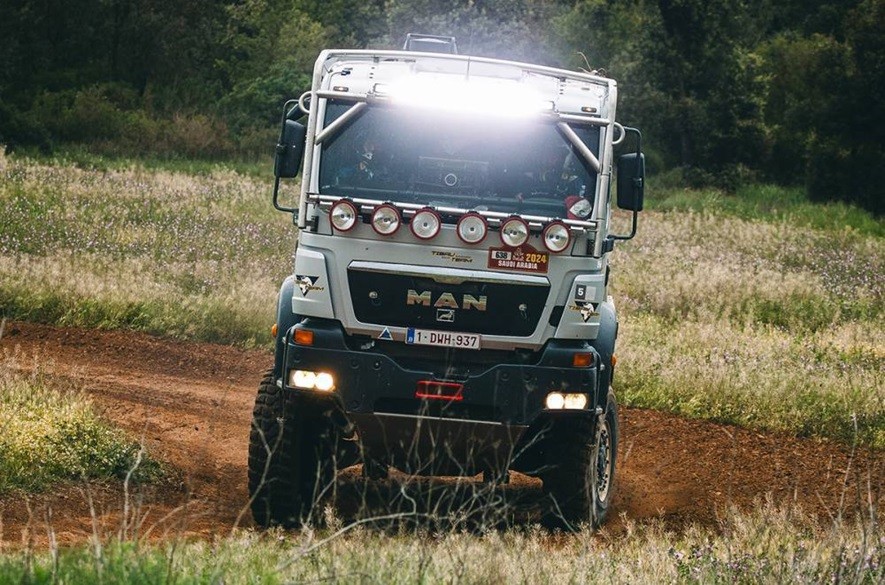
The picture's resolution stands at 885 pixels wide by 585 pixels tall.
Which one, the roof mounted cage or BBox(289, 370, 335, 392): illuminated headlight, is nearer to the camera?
BBox(289, 370, 335, 392): illuminated headlight

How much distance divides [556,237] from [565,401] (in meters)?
1.01

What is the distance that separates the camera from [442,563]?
592cm

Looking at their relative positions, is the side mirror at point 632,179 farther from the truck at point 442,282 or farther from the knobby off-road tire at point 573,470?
the knobby off-road tire at point 573,470

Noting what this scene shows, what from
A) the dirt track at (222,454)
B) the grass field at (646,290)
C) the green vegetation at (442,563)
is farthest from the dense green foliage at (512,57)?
the green vegetation at (442,563)

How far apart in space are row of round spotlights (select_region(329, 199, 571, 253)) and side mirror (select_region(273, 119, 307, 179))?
65 cm

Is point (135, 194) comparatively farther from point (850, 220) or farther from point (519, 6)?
point (519, 6)

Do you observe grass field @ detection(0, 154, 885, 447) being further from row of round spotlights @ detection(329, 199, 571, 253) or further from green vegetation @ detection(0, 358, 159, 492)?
green vegetation @ detection(0, 358, 159, 492)

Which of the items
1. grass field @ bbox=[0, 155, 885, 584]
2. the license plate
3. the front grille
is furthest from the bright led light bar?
grass field @ bbox=[0, 155, 885, 584]

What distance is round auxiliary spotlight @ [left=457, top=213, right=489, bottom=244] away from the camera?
795 centimetres

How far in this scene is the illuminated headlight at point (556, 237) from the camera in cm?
797

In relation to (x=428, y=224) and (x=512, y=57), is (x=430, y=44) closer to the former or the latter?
(x=428, y=224)

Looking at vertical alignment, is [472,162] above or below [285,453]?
above

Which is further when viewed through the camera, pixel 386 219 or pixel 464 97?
pixel 464 97

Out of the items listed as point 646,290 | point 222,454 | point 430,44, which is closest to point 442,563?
point 222,454
